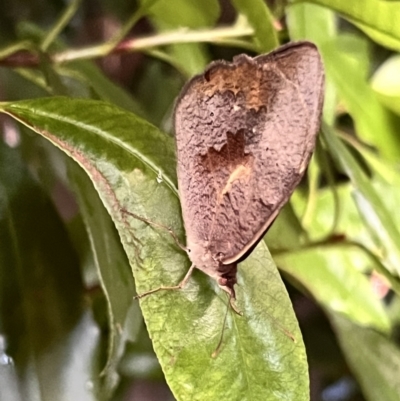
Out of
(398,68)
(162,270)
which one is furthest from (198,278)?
(398,68)

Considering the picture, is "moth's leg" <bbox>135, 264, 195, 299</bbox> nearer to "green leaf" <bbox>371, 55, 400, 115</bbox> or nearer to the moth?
the moth

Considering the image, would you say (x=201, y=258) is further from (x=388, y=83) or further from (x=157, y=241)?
(x=388, y=83)

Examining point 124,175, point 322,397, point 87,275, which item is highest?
point 124,175

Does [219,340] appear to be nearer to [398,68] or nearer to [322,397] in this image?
[398,68]

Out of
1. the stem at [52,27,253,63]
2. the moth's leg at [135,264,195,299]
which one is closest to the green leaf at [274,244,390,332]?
the stem at [52,27,253,63]

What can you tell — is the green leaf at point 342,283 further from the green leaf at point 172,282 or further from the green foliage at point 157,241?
the green leaf at point 172,282

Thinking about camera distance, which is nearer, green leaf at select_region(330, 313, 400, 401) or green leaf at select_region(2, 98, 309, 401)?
green leaf at select_region(2, 98, 309, 401)
